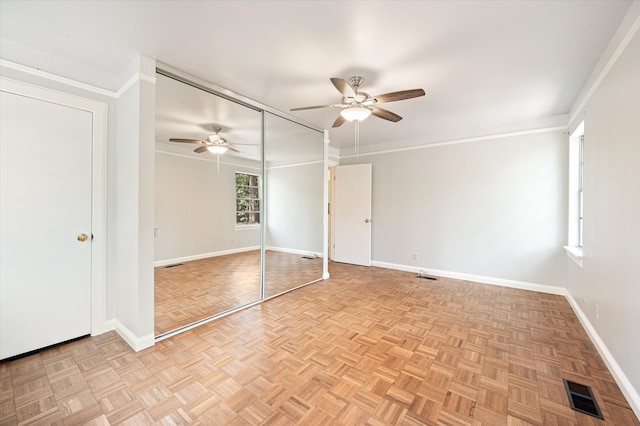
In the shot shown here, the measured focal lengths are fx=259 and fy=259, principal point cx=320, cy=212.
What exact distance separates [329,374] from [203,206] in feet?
8.35

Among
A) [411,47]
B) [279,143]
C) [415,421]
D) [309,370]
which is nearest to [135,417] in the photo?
[309,370]

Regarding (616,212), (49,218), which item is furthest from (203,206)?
(616,212)

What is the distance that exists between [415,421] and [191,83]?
3323 mm

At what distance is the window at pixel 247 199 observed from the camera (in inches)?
142

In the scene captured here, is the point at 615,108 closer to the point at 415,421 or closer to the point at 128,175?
the point at 415,421

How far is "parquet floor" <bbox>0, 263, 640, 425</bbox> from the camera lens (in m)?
1.55

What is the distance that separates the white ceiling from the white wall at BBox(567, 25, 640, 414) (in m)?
0.41

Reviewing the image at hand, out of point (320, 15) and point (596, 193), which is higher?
point (320, 15)

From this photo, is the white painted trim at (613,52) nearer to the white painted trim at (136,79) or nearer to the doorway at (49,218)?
the white painted trim at (136,79)

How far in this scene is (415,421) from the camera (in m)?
1.50

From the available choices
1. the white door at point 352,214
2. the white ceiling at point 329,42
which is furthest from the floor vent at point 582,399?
the white door at point 352,214

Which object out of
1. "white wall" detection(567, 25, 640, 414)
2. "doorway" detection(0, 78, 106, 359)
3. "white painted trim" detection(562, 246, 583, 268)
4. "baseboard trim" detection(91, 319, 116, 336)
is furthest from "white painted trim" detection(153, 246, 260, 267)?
"white painted trim" detection(562, 246, 583, 268)

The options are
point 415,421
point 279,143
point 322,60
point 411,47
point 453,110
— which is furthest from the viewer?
point 279,143

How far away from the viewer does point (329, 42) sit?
2057 millimetres
